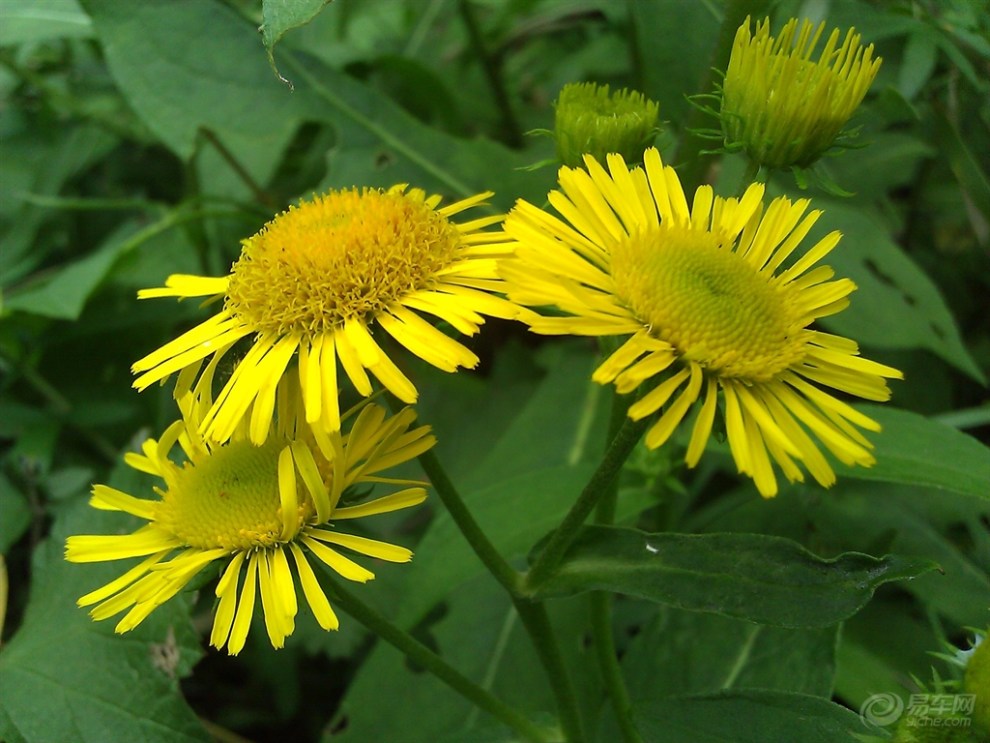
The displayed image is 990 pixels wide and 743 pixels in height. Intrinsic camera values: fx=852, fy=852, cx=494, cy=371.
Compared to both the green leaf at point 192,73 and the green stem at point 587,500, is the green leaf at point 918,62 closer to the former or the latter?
the green stem at point 587,500

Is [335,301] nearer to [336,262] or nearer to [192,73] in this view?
[336,262]

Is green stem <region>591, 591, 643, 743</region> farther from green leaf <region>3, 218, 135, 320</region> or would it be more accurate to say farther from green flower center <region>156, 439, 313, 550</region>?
green leaf <region>3, 218, 135, 320</region>

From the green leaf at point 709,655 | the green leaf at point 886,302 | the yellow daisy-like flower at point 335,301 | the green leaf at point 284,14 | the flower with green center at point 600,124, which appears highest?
the green leaf at point 284,14

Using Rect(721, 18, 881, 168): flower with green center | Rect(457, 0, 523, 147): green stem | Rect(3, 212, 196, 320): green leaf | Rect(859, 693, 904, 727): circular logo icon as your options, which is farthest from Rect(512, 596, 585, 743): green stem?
Rect(457, 0, 523, 147): green stem

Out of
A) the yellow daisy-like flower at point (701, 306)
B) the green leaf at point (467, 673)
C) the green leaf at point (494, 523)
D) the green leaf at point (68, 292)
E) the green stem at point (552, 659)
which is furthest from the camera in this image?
the green leaf at point (68, 292)

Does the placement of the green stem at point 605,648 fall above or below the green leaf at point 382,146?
below

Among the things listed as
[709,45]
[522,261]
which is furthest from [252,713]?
[709,45]

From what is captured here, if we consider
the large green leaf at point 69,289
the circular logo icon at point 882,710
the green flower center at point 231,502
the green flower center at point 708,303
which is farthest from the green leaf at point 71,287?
the circular logo icon at point 882,710
